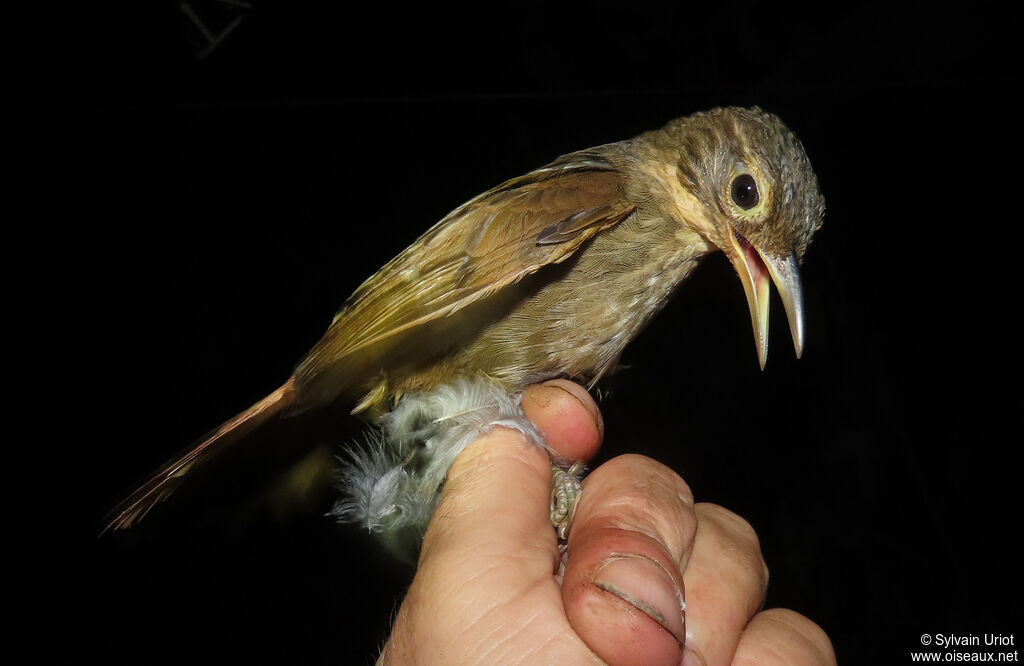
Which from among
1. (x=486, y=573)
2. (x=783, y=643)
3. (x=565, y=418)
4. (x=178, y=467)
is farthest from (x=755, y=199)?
(x=178, y=467)

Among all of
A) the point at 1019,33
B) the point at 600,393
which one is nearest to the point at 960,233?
the point at 1019,33

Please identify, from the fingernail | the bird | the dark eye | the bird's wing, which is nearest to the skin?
the fingernail

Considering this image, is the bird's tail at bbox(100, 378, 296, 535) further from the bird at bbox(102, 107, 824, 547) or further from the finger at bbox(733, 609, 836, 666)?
the finger at bbox(733, 609, 836, 666)

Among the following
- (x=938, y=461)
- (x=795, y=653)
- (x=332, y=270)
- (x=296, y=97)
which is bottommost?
(x=938, y=461)

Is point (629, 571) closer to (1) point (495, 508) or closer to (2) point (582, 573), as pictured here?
(2) point (582, 573)

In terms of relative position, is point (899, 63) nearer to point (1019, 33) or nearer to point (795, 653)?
point (1019, 33)

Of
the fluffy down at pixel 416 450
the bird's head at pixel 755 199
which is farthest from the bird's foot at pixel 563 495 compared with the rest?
the bird's head at pixel 755 199
